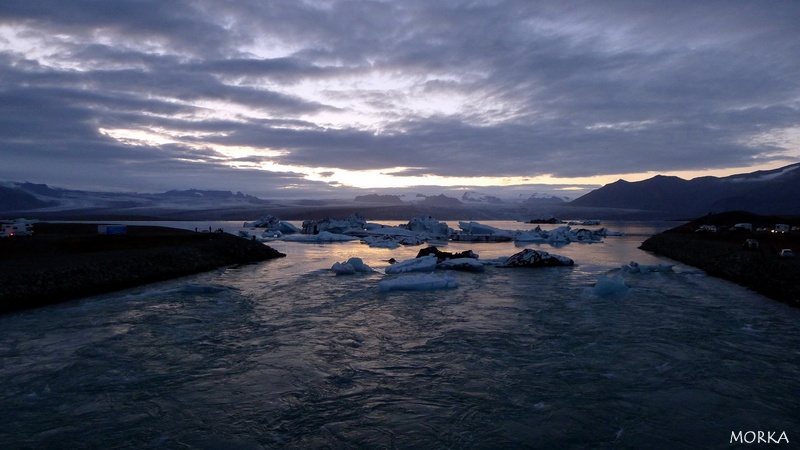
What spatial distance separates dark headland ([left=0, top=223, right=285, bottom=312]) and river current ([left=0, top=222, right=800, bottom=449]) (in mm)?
1090

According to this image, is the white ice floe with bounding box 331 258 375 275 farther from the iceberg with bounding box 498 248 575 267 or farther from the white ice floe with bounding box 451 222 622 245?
the white ice floe with bounding box 451 222 622 245

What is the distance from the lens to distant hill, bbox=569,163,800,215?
12838 centimetres

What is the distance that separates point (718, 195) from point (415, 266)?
592ft

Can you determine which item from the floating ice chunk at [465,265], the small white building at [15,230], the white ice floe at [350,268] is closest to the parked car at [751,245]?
the floating ice chunk at [465,265]

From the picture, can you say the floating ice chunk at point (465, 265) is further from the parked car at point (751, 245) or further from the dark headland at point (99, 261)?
the parked car at point (751, 245)

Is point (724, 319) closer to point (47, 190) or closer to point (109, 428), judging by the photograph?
point (109, 428)

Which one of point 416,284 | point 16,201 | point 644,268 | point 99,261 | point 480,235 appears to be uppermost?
point 16,201

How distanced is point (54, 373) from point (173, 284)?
9.83 meters

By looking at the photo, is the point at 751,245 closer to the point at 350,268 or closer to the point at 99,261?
the point at 350,268

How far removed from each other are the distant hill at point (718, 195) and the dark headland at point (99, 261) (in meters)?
139

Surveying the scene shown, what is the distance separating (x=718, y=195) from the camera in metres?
161

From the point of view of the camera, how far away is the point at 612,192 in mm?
199250

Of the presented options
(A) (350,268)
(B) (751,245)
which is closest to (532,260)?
(A) (350,268)

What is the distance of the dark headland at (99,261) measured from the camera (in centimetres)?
1264
